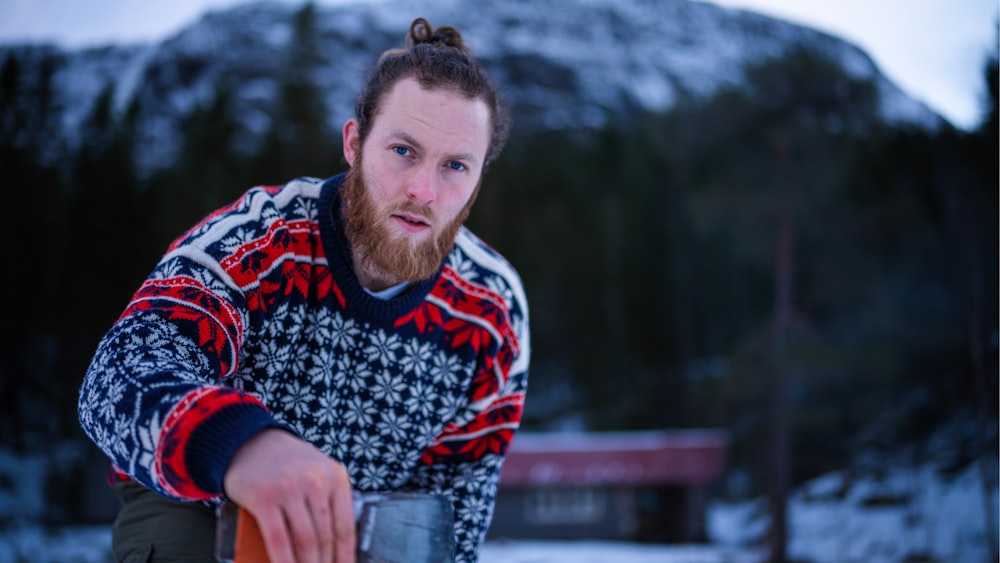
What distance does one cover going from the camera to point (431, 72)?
5.16ft

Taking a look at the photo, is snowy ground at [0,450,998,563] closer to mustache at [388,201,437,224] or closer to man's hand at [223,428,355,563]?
mustache at [388,201,437,224]

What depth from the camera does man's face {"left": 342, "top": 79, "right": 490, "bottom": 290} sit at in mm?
1502

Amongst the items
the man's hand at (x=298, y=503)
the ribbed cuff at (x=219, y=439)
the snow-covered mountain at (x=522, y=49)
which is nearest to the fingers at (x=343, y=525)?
the man's hand at (x=298, y=503)

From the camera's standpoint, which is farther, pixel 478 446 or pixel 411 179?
pixel 478 446

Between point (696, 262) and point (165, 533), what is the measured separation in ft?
67.9

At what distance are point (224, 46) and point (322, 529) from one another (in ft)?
260

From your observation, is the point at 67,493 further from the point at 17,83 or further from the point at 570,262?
the point at 570,262

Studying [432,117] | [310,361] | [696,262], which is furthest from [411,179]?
[696,262]

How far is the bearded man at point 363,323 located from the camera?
1085 millimetres

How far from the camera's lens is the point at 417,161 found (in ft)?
4.95

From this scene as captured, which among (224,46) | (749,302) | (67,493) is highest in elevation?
(224,46)

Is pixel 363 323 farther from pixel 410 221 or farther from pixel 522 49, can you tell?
pixel 522 49

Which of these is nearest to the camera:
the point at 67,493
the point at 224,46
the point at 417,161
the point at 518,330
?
the point at 417,161

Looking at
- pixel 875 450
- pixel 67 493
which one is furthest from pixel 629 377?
pixel 67 493
